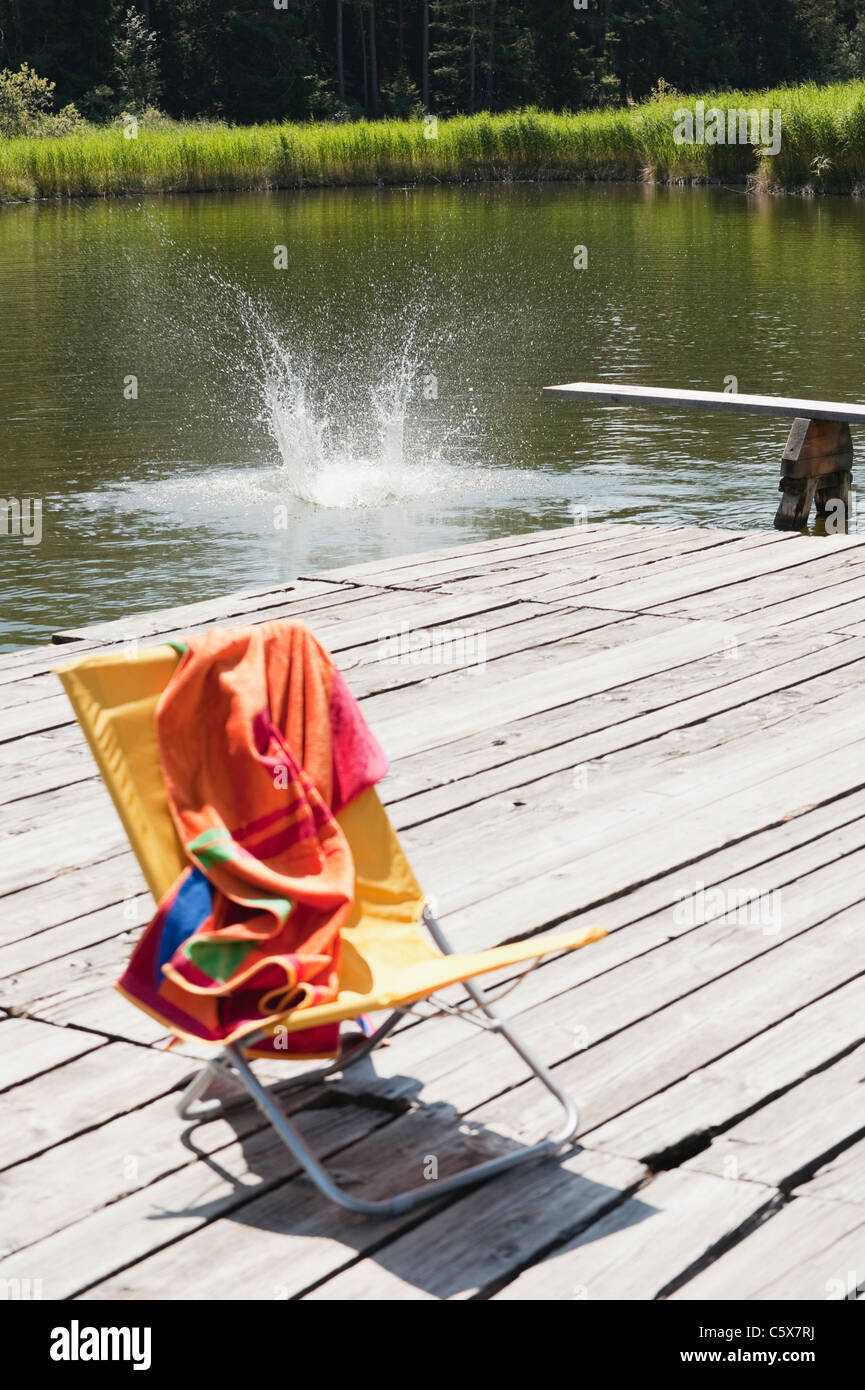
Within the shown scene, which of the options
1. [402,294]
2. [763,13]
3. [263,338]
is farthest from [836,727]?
[763,13]

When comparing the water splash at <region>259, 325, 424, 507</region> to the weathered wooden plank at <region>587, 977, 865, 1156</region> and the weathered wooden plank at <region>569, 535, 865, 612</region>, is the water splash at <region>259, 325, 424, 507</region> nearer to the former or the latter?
the weathered wooden plank at <region>569, 535, 865, 612</region>

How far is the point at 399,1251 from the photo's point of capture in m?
2.30

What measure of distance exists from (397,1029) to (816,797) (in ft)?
4.88

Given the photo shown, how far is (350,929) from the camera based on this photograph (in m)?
2.71

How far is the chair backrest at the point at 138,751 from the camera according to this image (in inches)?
100

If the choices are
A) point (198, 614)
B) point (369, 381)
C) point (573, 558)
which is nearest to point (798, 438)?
point (573, 558)

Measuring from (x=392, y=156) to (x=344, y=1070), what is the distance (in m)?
37.8

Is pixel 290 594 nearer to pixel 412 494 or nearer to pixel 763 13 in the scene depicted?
pixel 412 494

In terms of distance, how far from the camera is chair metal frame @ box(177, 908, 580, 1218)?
7.62 feet

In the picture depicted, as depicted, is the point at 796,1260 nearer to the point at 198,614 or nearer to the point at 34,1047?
the point at 34,1047

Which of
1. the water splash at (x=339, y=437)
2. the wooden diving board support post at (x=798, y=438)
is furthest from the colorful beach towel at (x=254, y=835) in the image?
the water splash at (x=339, y=437)

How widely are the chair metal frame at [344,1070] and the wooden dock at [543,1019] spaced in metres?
0.03

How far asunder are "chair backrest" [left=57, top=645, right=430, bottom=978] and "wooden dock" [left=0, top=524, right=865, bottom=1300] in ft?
0.89

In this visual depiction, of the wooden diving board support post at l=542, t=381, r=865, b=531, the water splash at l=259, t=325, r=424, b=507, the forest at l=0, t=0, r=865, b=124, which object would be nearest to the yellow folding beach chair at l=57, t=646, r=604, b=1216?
the wooden diving board support post at l=542, t=381, r=865, b=531
